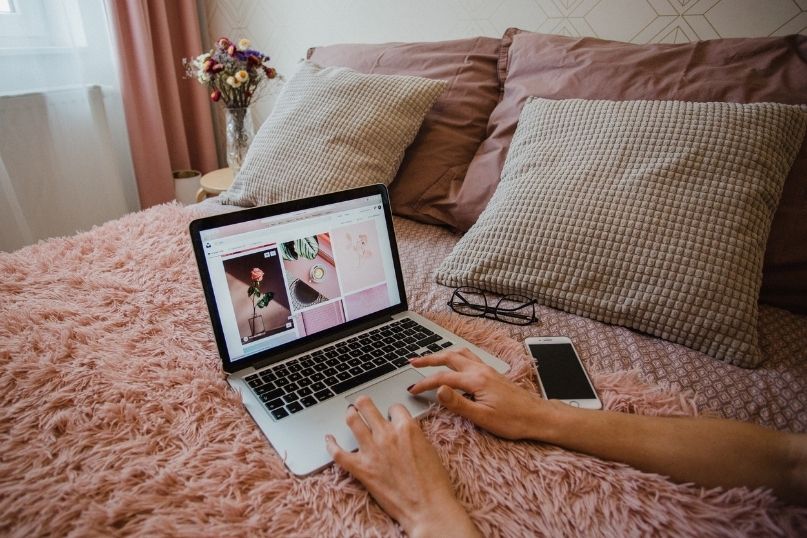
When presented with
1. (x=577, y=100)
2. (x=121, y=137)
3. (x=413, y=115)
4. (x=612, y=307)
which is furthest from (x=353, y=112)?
(x=121, y=137)

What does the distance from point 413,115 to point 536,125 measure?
360mm

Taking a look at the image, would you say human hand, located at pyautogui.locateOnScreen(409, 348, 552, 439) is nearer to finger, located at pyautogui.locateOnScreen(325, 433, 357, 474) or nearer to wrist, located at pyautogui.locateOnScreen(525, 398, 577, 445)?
wrist, located at pyautogui.locateOnScreen(525, 398, 577, 445)

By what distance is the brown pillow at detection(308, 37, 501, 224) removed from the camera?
4.21ft

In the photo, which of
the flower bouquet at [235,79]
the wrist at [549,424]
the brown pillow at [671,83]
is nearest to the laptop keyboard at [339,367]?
the wrist at [549,424]

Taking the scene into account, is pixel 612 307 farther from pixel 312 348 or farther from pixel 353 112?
pixel 353 112

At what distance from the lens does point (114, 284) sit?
0.92 m

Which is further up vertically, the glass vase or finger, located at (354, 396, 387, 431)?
the glass vase

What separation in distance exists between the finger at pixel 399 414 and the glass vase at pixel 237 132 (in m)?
1.51

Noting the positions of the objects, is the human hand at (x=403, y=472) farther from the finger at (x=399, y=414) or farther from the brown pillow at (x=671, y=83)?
the brown pillow at (x=671, y=83)

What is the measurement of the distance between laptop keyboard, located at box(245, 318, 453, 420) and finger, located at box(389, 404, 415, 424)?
0.33 ft

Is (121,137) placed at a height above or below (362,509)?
above

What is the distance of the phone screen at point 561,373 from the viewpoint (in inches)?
26.5

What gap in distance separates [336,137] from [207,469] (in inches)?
34.6

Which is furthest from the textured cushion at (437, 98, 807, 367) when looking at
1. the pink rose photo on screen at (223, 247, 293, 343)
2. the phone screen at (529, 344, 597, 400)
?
the pink rose photo on screen at (223, 247, 293, 343)
